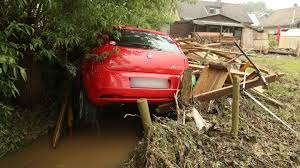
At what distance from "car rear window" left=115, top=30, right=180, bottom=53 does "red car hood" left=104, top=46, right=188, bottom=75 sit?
0.63 ft

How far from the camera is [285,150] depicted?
Result: 494 cm

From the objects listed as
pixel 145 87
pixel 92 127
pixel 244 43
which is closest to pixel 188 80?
pixel 145 87

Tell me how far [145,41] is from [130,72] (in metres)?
0.97

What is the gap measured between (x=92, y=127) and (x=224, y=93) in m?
2.66

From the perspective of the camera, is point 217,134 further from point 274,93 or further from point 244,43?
point 244,43

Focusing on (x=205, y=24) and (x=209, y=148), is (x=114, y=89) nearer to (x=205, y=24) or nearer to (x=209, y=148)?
(x=209, y=148)

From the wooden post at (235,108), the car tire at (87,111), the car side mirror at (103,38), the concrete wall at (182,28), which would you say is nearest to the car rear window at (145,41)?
the car side mirror at (103,38)

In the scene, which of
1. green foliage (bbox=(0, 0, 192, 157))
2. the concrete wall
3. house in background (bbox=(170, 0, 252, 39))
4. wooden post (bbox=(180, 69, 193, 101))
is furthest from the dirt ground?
the concrete wall

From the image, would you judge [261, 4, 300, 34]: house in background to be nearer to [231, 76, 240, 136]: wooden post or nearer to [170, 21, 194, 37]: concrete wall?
[170, 21, 194, 37]: concrete wall

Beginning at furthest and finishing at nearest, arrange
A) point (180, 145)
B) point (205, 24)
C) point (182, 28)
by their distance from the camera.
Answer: point (182, 28) → point (205, 24) → point (180, 145)

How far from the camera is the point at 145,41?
6.31 meters

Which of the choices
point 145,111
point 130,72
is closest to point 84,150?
point 130,72

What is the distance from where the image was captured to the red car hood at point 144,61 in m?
5.59

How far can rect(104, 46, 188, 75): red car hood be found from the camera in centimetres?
559
